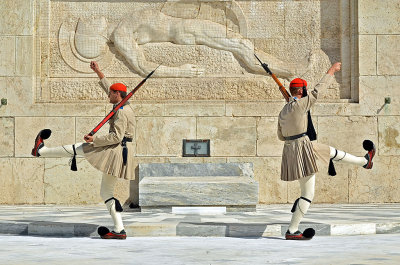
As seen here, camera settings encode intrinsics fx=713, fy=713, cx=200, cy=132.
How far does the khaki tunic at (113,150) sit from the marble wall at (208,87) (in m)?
4.25

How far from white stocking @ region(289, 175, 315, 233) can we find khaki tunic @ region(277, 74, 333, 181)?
0.40 ft

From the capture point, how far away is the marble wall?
1135cm

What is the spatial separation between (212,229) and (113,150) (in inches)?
51.6

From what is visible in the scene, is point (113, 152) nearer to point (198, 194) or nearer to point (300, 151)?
point (300, 151)

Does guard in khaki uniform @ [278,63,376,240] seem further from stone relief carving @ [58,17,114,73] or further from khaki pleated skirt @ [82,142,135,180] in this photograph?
stone relief carving @ [58,17,114,73]

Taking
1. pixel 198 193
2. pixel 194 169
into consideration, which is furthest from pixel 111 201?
pixel 194 169

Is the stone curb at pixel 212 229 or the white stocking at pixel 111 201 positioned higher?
the white stocking at pixel 111 201

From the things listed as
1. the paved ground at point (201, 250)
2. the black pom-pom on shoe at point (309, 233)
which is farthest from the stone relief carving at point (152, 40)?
the black pom-pom on shoe at point (309, 233)

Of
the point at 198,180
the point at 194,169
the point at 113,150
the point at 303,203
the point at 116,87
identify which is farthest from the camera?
the point at 194,169

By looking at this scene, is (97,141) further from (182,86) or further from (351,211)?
(182,86)

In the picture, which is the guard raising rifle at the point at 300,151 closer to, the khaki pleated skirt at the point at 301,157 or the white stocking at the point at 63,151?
the khaki pleated skirt at the point at 301,157

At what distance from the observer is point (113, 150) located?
23.0ft

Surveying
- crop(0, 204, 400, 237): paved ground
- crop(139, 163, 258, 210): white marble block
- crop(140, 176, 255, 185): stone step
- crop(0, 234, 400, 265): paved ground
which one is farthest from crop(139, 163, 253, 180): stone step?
crop(0, 234, 400, 265): paved ground

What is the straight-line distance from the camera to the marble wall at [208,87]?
37.2 ft
